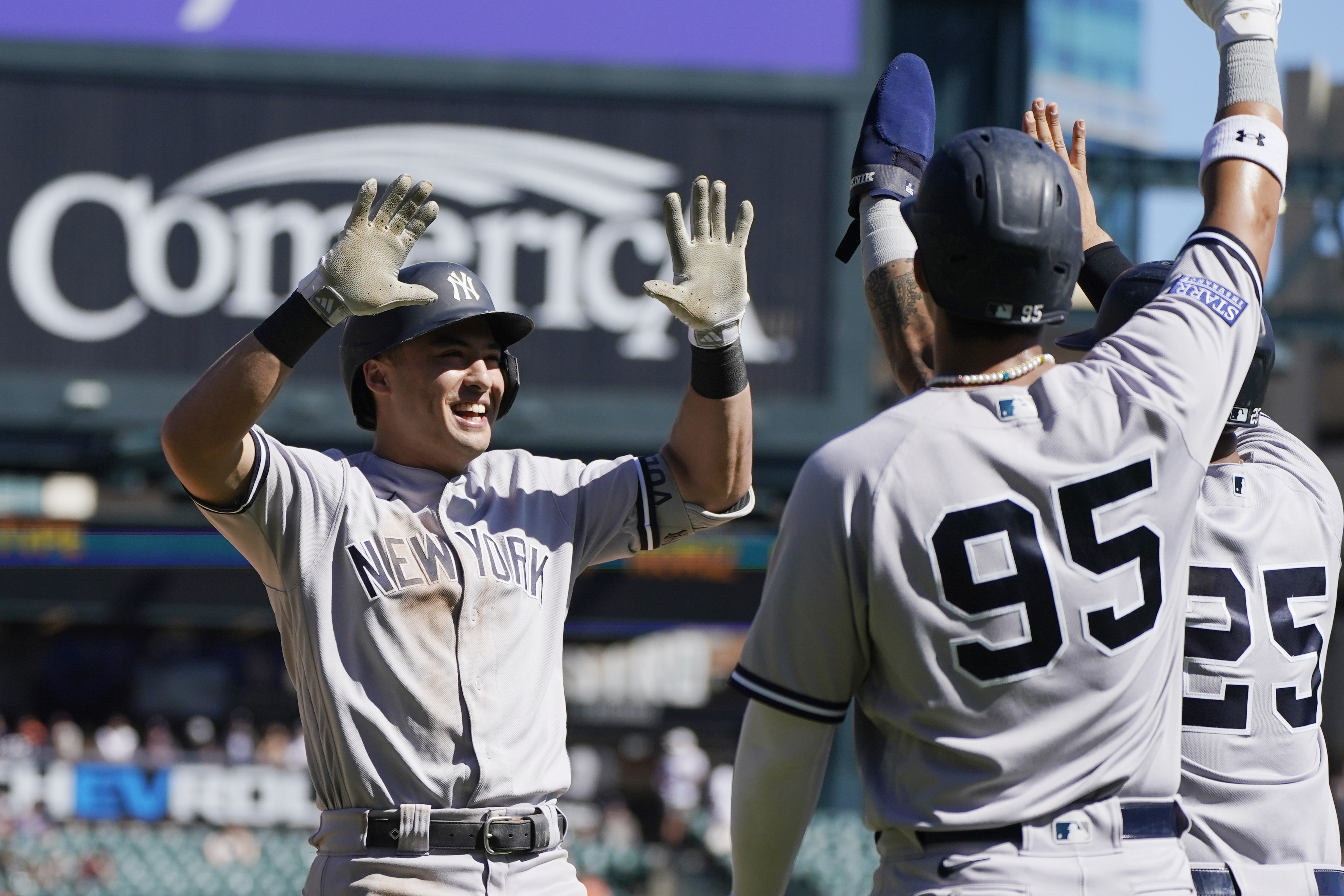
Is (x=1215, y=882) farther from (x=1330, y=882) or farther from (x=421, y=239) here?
(x=421, y=239)

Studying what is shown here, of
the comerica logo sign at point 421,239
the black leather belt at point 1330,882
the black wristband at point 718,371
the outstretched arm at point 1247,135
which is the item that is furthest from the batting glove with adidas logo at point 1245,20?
the comerica logo sign at point 421,239

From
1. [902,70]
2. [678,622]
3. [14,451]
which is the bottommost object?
[678,622]

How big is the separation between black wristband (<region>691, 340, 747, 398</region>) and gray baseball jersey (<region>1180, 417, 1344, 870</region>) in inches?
38.9

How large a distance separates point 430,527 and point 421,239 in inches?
396

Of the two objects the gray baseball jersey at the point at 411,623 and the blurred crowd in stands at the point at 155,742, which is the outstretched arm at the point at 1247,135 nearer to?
the gray baseball jersey at the point at 411,623

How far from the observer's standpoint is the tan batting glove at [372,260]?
311 centimetres

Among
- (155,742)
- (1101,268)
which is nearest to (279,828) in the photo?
(155,742)

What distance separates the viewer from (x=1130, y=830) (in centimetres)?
230

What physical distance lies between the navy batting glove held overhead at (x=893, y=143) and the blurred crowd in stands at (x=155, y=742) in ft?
33.4

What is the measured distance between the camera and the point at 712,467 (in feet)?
11.6

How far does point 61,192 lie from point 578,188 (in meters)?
4.12

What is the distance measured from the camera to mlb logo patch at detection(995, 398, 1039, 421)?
2303 mm

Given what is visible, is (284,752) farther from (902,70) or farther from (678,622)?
(902,70)

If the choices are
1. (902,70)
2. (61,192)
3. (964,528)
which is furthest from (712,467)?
(61,192)
